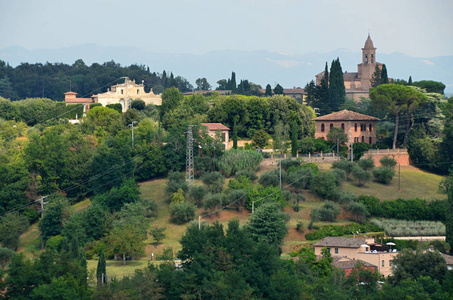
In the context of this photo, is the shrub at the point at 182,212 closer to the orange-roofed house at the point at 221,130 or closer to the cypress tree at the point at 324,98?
the orange-roofed house at the point at 221,130

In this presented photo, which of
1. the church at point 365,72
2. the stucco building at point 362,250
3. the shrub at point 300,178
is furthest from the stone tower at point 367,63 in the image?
the stucco building at point 362,250

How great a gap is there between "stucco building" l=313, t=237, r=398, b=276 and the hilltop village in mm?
92

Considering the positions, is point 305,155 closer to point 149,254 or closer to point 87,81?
point 149,254

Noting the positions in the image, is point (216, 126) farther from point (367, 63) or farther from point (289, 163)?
point (367, 63)

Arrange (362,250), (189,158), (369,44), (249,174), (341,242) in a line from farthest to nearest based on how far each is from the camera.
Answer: (369,44)
(249,174)
(189,158)
(341,242)
(362,250)

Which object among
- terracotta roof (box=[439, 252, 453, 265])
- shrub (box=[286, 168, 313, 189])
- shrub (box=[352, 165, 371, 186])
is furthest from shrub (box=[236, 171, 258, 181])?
terracotta roof (box=[439, 252, 453, 265])

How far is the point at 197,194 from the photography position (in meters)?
62.8

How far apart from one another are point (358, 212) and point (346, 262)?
38.0ft

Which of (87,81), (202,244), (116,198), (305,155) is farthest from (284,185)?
(87,81)

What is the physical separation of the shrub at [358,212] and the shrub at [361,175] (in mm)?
5982

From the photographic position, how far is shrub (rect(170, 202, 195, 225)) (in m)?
60.5

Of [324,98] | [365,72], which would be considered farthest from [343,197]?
[365,72]

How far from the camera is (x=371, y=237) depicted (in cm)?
5762

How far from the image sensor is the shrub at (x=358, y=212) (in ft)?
202
